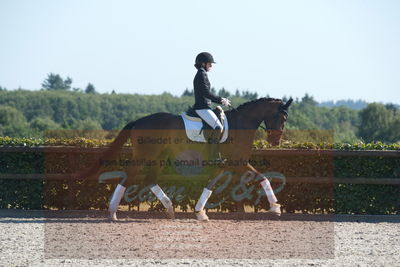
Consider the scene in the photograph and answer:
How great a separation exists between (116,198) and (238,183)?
7.96 feet

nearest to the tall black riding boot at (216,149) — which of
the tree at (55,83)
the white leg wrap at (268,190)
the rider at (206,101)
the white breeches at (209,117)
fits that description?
the rider at (206,101)

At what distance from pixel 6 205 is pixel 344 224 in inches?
256

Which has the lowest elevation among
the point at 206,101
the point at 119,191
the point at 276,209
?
the point at 276,209

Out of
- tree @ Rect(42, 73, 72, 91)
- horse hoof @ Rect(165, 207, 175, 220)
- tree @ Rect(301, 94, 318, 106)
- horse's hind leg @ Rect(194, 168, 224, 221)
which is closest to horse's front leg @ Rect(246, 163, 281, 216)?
horse's hind leg @ Rect(194, 168, 224, 221)

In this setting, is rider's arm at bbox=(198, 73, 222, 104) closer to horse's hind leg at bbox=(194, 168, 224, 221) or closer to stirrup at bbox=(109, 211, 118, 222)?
horse's hind leg at bbox=(194, 168, 224, 221)

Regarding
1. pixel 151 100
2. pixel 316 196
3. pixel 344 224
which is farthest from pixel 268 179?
pixel 151 100

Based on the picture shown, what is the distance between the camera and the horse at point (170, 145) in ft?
34.8

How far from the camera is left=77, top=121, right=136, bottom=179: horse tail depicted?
35.6ft

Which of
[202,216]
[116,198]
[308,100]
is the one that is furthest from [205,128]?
[308,100]

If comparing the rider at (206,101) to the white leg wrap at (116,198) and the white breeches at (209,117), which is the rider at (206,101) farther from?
the white leg wrap at (116,198)

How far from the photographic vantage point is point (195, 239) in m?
8.86

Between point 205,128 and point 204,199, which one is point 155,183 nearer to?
point 204,199

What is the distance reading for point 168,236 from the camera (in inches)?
357

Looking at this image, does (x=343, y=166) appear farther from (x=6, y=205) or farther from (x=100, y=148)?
(x=6, y=205)
